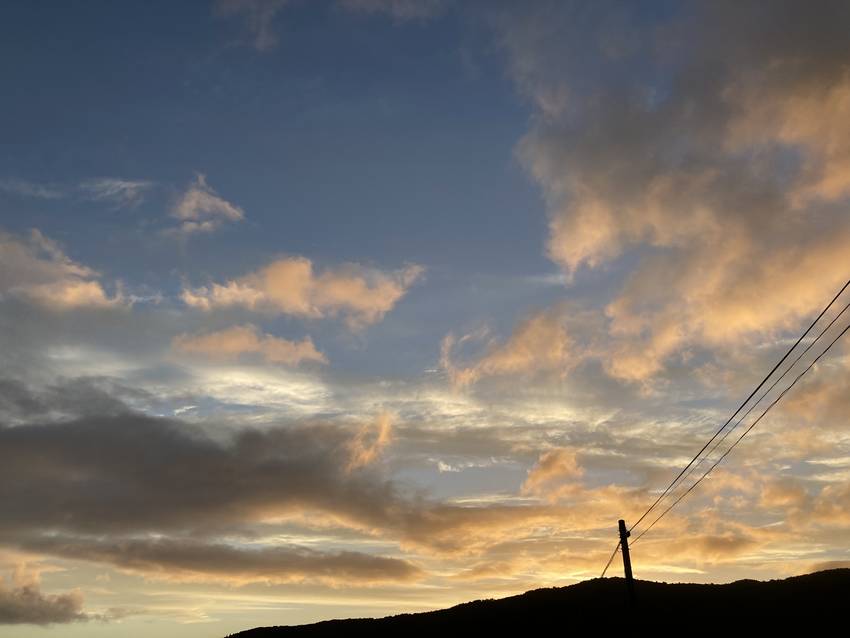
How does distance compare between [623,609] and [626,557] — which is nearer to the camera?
[626,557]

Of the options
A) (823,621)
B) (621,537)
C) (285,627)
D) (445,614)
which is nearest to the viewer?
(621,537)

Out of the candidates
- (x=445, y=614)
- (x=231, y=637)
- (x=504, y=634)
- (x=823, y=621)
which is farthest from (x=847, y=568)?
(x=231, y=637)

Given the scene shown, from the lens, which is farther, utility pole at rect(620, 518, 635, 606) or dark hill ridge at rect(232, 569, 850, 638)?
dark hill ridge at rect(232, 569, 850, 638)

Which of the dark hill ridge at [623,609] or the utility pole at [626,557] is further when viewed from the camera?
the dark hill ridge at [623,609]

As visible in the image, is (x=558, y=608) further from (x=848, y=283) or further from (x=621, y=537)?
(x=848, y=283)

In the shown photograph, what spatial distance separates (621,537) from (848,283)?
76.6 feet

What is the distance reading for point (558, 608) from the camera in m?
72.2

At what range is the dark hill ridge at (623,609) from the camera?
211 ft

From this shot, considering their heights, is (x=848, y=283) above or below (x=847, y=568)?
below

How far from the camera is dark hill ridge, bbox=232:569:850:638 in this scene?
211 ft

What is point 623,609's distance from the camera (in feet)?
226

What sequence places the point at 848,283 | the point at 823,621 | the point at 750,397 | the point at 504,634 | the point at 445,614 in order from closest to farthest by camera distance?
the point at 848,283
the point at 750,397
the point at 823,621
the point at 504,634
the point at 445,614

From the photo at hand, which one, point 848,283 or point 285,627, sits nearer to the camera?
point 848,283

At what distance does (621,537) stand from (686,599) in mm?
38390
